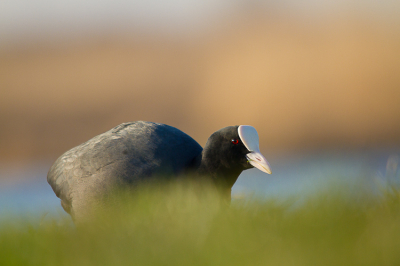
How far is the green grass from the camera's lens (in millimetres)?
1520

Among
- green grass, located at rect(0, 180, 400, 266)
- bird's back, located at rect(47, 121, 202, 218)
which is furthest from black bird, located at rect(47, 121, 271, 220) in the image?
green grass, located at rect(0, 180, 400, 266)

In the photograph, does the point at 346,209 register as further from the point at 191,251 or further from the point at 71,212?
the point at 71,212

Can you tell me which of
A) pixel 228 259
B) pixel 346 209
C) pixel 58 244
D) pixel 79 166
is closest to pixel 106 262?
pixel 58 244

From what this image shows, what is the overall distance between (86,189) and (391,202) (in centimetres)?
240

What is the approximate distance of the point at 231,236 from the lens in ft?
5.59

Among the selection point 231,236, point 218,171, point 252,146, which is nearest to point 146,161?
point 218,171

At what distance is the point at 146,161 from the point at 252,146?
0.92 meters

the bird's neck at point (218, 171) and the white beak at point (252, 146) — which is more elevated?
the white beak at point (252, 146)

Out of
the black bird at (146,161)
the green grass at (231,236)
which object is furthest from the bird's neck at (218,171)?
the green grass at (231,236)

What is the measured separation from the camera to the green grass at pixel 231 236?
4.99 ft

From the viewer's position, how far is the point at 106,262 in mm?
1633

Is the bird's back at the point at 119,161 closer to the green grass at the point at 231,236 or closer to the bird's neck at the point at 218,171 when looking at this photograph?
the bird's neck at the point at 218,171

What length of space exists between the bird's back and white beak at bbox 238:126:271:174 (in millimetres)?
589

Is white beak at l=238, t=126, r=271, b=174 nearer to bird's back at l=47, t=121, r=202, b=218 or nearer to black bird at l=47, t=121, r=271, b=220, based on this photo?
black bird at l=47, t=121, r=271, b=220
